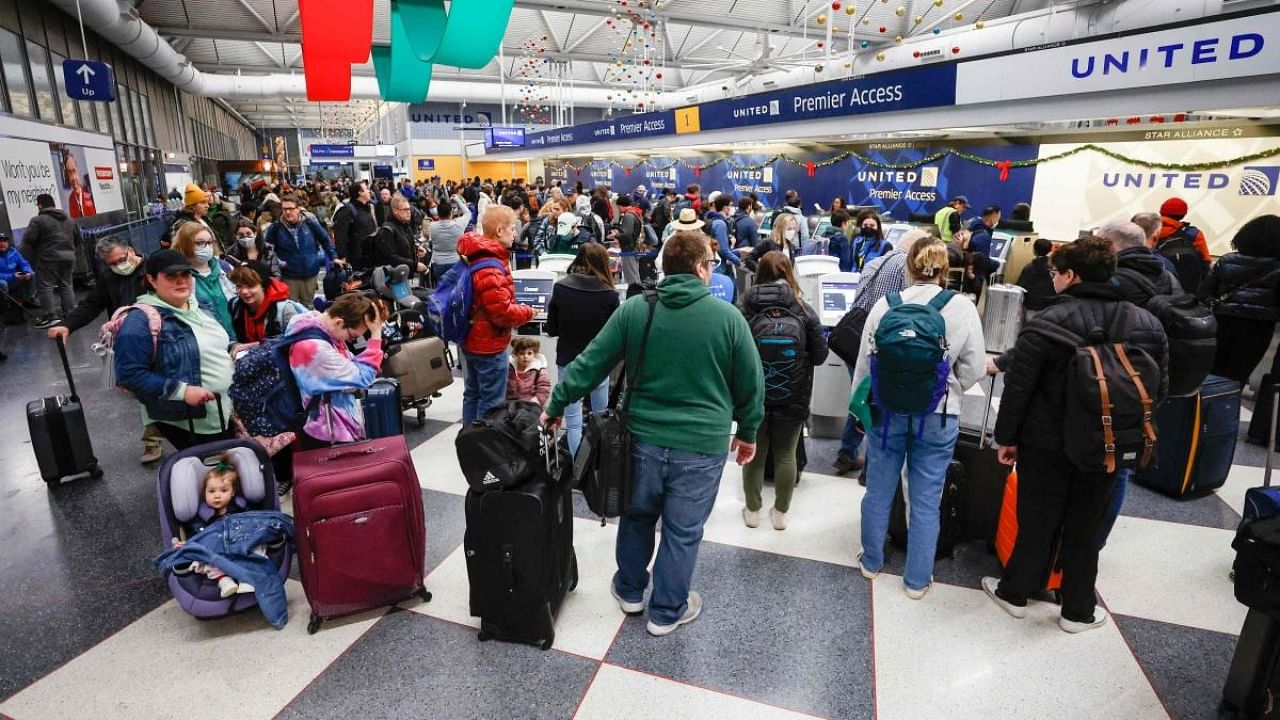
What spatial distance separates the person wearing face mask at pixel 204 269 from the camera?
3.99 meters

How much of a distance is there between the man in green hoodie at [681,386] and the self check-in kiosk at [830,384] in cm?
213

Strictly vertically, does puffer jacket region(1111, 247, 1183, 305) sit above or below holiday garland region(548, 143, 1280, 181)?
below

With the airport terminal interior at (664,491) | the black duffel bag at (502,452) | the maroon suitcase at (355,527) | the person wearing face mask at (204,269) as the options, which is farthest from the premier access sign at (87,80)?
the black duffel bag at (502,452)

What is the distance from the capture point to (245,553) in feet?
8.72

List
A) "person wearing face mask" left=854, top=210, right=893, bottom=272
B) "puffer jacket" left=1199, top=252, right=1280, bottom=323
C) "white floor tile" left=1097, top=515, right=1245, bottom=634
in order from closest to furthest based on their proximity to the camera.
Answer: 1. "white floor tile" left=1097, top=515, right=1245, bottom=634
2. "puffer jacket" left=1199, top=252, right=1280, bottom=323
3. "person wearing face mask" left=854, top=210, right=893, bottom=272

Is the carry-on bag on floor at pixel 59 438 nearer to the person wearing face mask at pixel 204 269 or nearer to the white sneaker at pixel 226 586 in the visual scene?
the person wearing face mask at pixel 204 269

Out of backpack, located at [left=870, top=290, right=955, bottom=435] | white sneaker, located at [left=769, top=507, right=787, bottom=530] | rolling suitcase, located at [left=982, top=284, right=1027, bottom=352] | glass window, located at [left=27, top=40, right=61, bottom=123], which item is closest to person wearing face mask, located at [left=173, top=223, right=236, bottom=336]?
white sneaker, located at [left=769, top=507, right=787, bottom=530]

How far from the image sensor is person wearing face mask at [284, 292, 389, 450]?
2.91 m

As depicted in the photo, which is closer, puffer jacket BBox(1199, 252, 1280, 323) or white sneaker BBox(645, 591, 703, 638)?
white sneaker BBox(645, 591, 703, 638)

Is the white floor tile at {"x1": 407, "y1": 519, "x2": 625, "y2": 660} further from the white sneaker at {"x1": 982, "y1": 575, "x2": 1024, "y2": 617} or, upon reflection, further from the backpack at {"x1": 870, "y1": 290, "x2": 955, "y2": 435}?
the white sneaker at {"x1": 982, "y1": 575, "x2": 1024, "y2": 617}

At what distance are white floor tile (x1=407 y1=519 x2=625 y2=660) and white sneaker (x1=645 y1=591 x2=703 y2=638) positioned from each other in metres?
0.16

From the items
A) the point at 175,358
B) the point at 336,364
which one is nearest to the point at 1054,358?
the point at 336,364

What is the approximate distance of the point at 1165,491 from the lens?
3.76 m

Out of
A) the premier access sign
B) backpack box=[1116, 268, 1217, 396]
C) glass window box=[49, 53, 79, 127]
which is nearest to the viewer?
backpack box=[1116, 268, 1217, 396]
